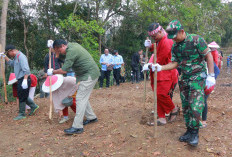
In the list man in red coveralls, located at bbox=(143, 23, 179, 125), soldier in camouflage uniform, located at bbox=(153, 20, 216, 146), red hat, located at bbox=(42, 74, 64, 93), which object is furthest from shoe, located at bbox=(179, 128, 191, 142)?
red hat, located at bbox=(42, 74, 64, 93)

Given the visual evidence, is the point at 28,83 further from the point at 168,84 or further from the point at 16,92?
the point at 168,84

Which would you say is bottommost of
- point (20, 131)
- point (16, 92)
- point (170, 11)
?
point (20, 131)

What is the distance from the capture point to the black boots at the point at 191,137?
353 centimetres

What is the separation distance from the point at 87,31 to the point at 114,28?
7.36 meters

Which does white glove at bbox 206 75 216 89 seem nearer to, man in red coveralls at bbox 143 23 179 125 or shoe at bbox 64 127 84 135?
man in red coveralls at bbox 143 23 179 125

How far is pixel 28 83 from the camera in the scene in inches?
223

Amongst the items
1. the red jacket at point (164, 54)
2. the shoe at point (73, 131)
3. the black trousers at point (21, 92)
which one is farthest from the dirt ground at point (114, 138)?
the red jacket at point (164, 54)

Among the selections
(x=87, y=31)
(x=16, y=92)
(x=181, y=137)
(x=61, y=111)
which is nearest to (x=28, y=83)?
(x=16, y=92)

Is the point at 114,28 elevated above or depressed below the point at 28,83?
above

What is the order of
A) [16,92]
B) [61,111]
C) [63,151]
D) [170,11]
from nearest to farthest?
[63,151] → [61,111] → [16,92] → [170,11]

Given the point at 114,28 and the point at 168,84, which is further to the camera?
the point at 114,28

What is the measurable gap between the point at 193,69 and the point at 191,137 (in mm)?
1151

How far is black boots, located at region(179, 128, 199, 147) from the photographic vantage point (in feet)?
11.6

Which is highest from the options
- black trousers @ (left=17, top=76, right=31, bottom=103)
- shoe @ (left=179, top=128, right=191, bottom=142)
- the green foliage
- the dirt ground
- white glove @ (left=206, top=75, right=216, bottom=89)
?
the green foliage
